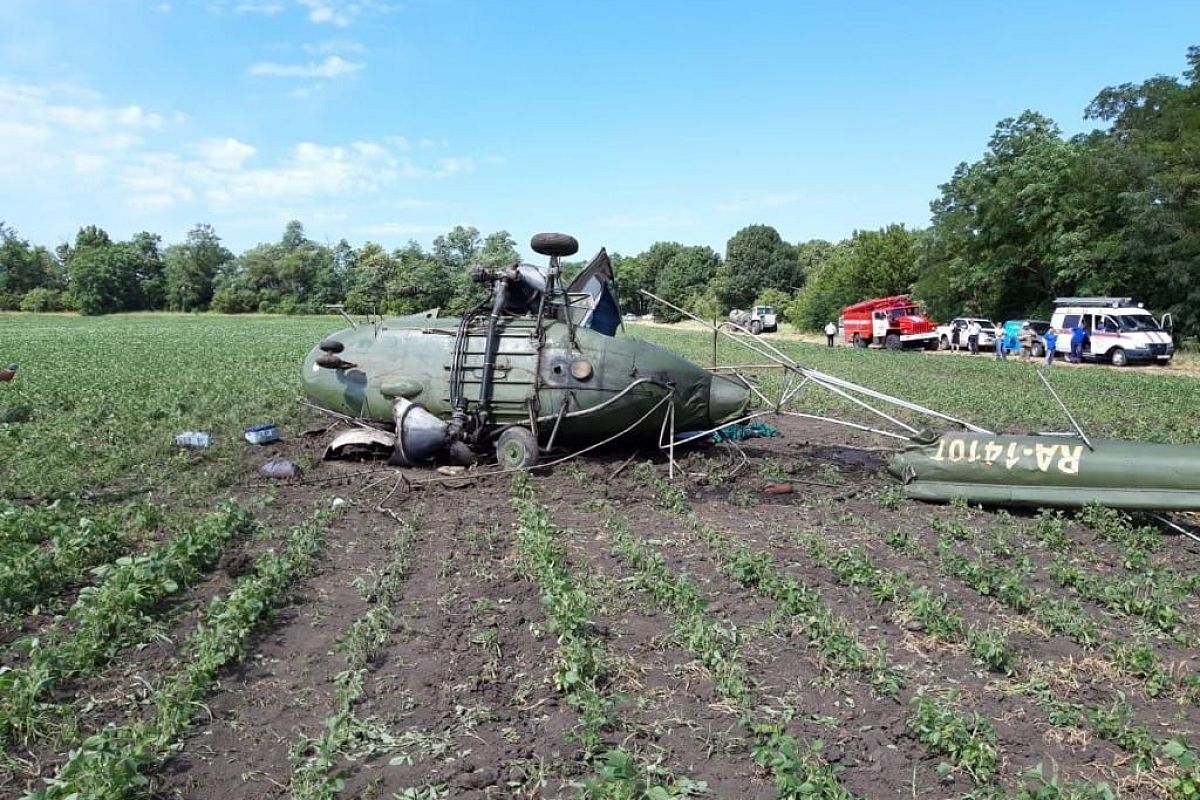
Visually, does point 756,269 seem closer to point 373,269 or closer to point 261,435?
point 373,269

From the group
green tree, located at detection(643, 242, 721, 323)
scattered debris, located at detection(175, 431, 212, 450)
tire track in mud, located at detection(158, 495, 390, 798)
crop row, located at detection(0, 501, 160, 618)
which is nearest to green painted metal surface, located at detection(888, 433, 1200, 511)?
tire track in mud, located at detection(158, 495, 390, 798)

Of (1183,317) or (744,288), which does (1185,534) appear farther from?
(744,288)

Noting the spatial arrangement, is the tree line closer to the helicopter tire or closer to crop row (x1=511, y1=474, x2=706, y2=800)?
the helicopter tire

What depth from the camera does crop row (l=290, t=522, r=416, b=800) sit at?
391cm

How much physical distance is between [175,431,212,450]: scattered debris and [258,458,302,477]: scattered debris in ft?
6.17

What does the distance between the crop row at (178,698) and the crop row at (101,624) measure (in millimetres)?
373

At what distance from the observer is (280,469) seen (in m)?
10.3

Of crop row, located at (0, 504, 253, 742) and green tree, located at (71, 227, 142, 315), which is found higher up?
green tree, located at (71, 227, 142, 315)

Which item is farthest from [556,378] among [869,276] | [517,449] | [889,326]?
[869,276]

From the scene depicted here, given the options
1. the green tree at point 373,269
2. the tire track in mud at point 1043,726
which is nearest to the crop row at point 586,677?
the tire track in mud at point 1043,726

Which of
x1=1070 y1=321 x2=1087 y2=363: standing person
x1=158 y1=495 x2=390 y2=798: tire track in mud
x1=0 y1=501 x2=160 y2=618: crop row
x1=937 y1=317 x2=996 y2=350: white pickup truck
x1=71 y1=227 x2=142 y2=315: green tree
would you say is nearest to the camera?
x1=158 y1=495 x2=390 y2=798: tire track in mud

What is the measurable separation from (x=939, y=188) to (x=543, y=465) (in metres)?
45.1

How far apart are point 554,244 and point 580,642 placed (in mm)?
6480

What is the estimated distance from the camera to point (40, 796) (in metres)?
3.46
